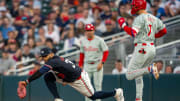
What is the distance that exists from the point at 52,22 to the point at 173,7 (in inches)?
186

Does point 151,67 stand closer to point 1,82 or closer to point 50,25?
point 1,82

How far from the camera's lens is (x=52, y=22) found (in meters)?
14.8

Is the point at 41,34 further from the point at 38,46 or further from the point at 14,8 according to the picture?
the point at 14,8

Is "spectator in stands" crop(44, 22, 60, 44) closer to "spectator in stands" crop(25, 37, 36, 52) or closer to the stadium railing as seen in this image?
"spectator in stands" crop(25, 37, 36, 52)

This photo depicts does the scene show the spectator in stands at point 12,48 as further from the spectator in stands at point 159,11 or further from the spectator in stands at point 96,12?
the spectator in stands at point 159,11

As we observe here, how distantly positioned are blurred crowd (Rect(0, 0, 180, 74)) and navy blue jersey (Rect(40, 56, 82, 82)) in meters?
4.04

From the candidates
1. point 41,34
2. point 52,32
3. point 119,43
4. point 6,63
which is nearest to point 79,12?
point 52,32

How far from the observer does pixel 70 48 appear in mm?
12555

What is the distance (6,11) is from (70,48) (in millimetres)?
4568

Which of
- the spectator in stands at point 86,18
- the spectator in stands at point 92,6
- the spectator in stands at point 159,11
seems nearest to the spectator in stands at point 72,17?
the spectator in stands at point 86,18

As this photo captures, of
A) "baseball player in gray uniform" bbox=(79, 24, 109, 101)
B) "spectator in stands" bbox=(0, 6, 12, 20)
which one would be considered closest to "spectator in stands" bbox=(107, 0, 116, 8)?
"spectator in stands" bbox=(0, 6, 12, 20)

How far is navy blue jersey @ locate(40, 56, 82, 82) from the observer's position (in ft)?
26.4

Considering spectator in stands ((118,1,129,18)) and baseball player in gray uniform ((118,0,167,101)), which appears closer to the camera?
baseball player in gray uniform ((118,0,167,101))

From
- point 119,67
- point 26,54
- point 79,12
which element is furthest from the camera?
point 79,12
